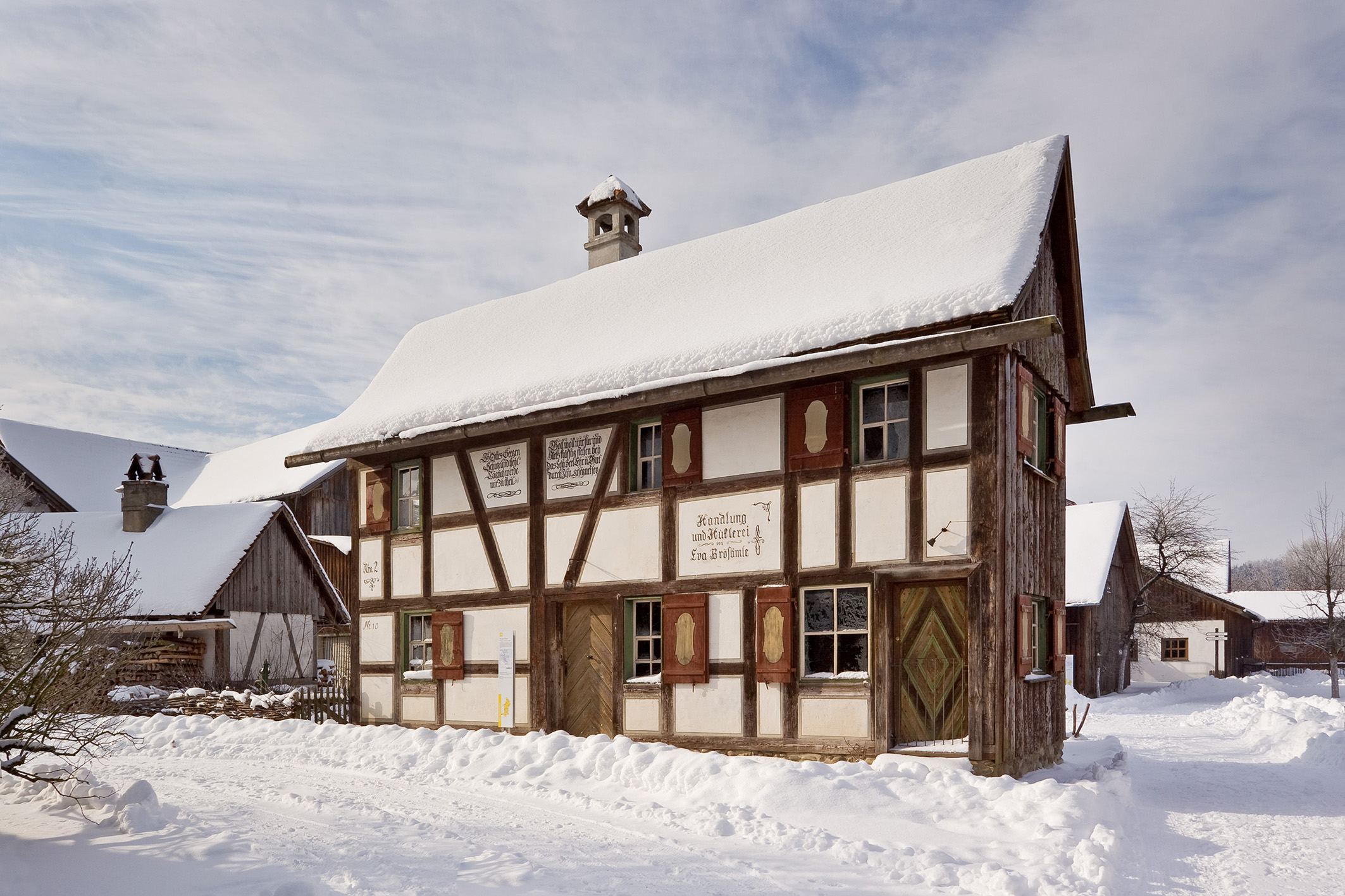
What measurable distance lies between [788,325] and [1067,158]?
426 centimetres

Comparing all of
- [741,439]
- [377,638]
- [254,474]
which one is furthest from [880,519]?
[254,474]

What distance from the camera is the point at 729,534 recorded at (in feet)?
42.1

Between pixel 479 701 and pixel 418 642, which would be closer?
pixel 479 701

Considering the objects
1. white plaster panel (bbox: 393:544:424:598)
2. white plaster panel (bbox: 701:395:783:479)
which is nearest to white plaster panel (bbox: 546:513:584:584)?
white plaster panel (bbox: 701:395:783:479)

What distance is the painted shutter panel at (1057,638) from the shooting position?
13352mm

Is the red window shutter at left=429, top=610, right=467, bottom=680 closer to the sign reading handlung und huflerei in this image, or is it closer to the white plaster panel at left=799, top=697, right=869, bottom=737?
the sign reading handlung und huflerei

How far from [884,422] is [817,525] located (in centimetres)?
138

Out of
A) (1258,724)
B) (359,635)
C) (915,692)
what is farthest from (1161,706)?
(359,635)

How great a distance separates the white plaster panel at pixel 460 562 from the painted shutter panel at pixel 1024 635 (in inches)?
287

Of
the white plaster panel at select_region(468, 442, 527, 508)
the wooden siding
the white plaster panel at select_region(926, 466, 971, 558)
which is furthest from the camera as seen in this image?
the wooden siding

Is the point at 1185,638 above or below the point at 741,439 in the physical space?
below

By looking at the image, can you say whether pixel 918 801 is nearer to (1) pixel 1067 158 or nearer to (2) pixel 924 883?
(2) pixel 924 883

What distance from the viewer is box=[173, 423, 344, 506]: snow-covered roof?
125 feet

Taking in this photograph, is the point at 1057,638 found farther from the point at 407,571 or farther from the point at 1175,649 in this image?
the point at 1175,649
